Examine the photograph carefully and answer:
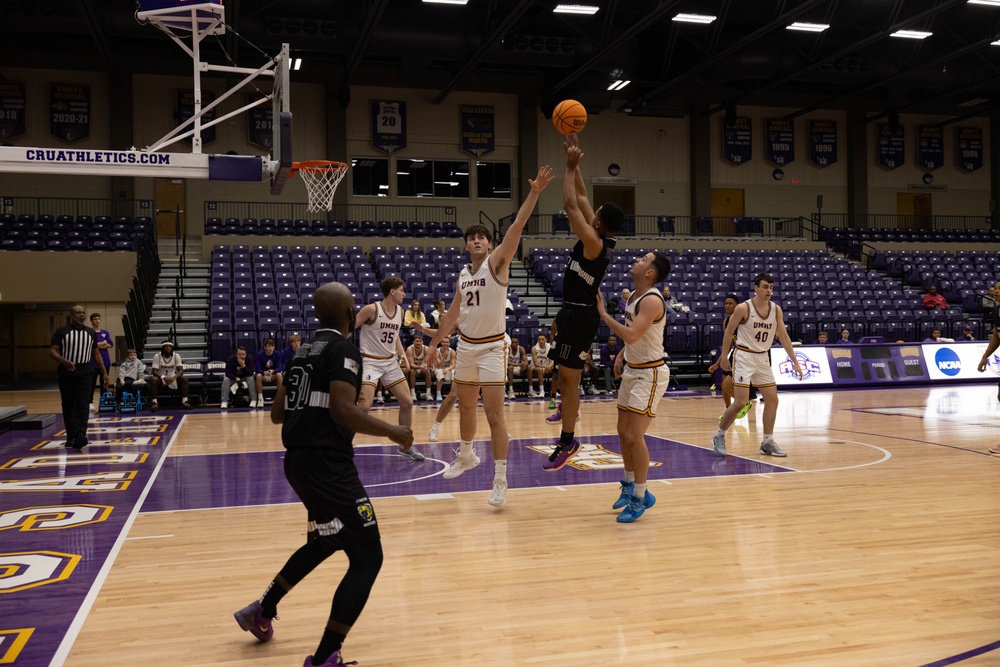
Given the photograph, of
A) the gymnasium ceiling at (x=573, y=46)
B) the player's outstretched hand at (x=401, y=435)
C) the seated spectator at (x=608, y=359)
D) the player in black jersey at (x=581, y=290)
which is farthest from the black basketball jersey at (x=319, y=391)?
the gymnasium ceiling at (x=573, y=46)

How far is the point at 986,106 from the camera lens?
29891mm

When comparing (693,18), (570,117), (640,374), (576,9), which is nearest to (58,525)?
(640,374)

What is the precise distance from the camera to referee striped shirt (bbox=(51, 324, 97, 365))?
9.34 metres

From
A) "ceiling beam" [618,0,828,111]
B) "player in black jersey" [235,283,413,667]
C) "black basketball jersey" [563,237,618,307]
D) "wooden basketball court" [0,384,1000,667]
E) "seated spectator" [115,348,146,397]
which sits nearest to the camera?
"player in black jersey" [235,283,413,667]

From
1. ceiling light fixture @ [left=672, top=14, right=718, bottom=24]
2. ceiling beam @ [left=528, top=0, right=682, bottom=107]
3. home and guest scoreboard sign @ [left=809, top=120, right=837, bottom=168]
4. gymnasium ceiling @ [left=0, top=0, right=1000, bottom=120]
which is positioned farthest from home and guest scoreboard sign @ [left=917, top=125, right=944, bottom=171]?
ceiling light fixture @ [left=672, top=14, right=718, bottom=24]

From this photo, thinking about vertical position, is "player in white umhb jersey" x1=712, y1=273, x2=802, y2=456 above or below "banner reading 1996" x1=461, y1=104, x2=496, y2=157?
below

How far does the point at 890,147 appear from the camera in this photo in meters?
30.3

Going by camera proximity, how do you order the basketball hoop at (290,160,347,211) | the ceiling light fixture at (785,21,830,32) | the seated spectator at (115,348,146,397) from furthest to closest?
the ceiling light fixture at (785,21,830,32)
the basketball hoop at (290,160,347,211)
the seated spectator at (115,348,146,397)

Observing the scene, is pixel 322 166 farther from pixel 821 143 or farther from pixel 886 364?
pixel 821 143

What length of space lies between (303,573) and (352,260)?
17357mm

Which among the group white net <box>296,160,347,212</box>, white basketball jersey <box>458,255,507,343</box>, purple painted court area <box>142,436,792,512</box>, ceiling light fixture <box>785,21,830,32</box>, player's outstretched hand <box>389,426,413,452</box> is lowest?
purple painted court area <box>142,436,792,512</box>

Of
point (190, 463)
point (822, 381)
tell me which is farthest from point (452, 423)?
point (822, 381)

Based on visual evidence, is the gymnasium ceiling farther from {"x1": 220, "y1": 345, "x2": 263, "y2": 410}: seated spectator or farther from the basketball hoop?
{"x1": 220, "y1": 345, "x2": 263, "y2": 410}: seated spectator

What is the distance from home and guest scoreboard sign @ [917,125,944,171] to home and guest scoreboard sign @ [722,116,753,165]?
7.17 m
